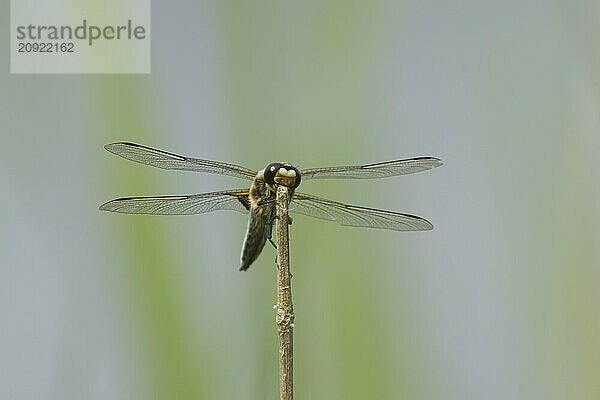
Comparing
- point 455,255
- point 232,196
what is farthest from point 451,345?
point 232,196

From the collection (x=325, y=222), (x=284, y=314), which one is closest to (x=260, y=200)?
(x=325, y=222)

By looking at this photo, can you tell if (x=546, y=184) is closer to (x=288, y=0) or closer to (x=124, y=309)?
(x=288, y=0)

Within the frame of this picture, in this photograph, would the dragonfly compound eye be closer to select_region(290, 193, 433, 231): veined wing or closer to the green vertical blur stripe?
select_region(290, 193, 433, 231): veined wing

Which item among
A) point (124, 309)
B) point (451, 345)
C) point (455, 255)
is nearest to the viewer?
point (124, 309)

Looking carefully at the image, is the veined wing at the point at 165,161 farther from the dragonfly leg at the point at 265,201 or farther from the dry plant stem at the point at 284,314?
the dry plant stem at the point at 284,314

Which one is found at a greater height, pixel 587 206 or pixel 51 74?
pixel 51 74

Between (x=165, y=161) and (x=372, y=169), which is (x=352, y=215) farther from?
(x=165, y=161)
